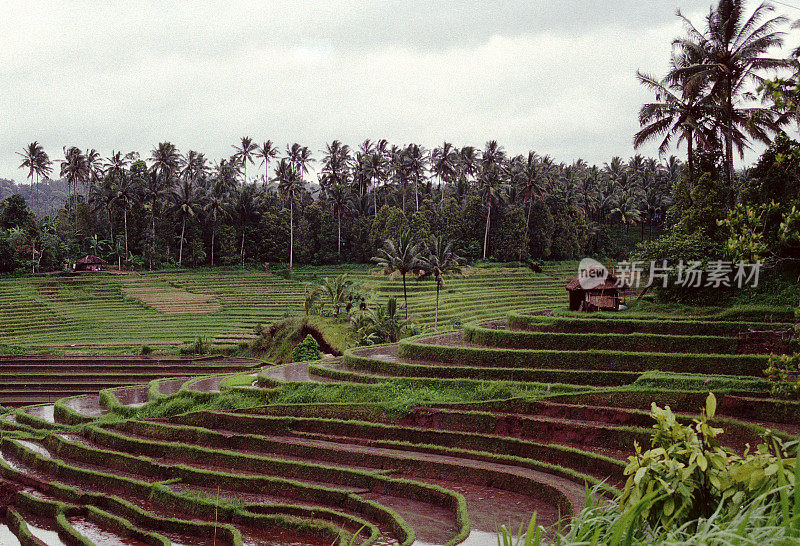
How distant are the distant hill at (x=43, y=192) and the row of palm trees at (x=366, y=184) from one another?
180 feet

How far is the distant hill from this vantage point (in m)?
119

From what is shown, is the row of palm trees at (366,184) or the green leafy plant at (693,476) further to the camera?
the row of palm trees at (366,184)

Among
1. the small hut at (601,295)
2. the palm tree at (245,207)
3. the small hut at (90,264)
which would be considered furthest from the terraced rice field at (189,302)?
the small hut at (601,295)

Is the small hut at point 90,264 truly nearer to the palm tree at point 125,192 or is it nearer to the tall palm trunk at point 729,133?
the palm tree at point 125,192

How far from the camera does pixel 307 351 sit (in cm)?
3238

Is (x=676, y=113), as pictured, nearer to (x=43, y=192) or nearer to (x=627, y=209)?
(x=627, y=209)

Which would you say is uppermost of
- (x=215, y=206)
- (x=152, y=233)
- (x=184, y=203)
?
(x=184, y=203)

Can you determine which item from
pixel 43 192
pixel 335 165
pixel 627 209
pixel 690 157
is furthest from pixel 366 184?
pixel 43 192

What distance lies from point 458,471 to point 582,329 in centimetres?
761

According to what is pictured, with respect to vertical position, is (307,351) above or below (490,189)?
below

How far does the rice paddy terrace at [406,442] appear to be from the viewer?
13195mm

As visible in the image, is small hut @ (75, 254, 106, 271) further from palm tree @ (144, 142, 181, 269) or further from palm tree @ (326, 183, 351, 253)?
palm tree @ (326, 183, 351, 253)

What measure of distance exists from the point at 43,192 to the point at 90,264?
98.1 metres

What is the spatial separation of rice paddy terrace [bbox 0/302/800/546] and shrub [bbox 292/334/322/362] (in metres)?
9.16
